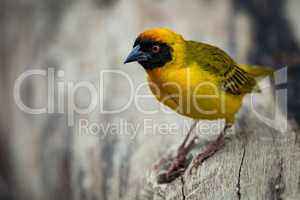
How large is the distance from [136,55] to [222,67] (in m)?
0.51

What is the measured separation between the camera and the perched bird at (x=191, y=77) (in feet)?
9.45

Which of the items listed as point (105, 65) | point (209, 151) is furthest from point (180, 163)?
point (105, 65)

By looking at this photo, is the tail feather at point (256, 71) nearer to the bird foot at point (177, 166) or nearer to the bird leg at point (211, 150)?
the bird leg at point (211, 150)

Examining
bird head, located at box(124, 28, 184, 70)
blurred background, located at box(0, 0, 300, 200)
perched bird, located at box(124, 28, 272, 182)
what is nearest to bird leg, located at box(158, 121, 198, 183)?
perched bird, located at box(124, 28, 272, 182)

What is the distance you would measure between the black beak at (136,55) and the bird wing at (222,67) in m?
0.23

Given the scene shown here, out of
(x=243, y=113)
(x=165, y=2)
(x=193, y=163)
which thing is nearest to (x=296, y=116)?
(x=243, y=113)

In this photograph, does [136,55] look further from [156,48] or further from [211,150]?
[211,150]

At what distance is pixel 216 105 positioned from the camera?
3139 millimetres

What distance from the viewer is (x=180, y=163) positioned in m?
3.18

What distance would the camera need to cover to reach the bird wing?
3.07 meters

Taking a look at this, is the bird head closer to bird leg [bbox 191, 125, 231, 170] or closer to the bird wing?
the bird wing

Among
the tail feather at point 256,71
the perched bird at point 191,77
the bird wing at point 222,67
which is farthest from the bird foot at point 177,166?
the tail feather at point 256,71

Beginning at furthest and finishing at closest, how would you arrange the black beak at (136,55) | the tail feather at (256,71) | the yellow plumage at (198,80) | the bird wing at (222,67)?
1. the tail feather at (256,71)
2. the bird wing at (222,67)
3. the yellow plumage at (198,80)
4. the black beak at (136,55)

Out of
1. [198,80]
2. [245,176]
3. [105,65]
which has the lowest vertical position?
[245,176]
